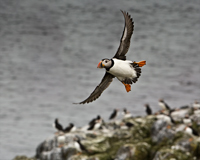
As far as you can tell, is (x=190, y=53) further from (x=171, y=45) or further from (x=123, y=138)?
(x=123, y=138)

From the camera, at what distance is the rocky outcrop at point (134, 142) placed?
64.8 ft

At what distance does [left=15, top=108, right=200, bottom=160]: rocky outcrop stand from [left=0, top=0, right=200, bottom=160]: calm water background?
8.07 metres

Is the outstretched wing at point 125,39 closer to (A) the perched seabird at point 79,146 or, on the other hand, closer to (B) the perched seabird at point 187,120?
(A) the perched seabird at point 79,146

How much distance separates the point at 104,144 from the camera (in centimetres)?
2169

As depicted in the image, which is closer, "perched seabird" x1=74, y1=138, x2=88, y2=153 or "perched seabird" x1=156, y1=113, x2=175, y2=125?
"perched seabird" x1=74, y1=138, x2=88, y2=153

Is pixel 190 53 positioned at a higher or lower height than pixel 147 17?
lower

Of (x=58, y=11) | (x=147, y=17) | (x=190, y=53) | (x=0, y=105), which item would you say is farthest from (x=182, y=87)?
(x=58, y=11)

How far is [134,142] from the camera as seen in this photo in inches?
835

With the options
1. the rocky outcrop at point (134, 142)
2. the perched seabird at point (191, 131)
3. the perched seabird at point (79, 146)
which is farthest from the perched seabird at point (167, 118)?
the perched seabird at point (79, 146)

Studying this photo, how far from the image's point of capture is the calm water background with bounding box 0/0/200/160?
37.7 meters

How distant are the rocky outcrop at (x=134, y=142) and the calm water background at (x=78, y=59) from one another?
26.5ft

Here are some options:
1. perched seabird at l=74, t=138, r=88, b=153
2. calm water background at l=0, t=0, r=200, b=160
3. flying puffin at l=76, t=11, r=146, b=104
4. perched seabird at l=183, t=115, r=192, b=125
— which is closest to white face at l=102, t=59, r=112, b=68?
flying puffin at l=76, t=11, r=146, b=104

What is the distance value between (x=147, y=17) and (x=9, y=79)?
2831 centimetres

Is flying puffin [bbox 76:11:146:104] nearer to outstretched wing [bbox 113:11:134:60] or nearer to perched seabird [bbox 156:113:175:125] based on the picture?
outstretched wing [bbox 113:11:134:60]
